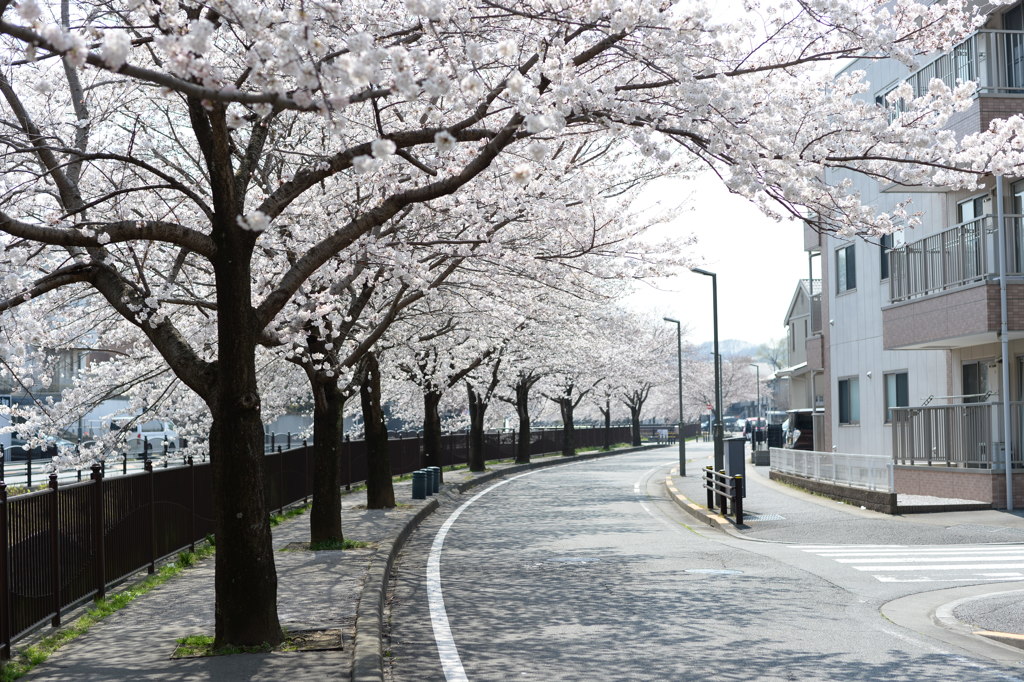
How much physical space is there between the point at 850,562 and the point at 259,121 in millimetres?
9662

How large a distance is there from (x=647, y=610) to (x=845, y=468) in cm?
1499

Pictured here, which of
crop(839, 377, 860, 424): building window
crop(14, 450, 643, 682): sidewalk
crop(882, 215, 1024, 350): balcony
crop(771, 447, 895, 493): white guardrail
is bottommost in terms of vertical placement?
crop(14, 450, 643, 682): sidewalk

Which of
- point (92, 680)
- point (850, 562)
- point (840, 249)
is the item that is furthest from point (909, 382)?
point (92, 680)

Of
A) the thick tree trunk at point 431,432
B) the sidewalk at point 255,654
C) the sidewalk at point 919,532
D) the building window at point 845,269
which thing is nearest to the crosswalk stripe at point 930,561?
the sidewalk at point 919,532

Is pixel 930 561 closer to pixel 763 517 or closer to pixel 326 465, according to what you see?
pixel 763 517

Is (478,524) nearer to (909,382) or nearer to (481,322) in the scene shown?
(481,322)

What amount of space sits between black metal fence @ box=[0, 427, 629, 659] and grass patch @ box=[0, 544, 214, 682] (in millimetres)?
147

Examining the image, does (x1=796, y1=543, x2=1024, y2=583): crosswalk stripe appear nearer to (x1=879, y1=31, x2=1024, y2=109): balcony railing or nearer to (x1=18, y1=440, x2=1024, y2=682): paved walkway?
(x1=18, y1=440, x2=1024, y2=682): paved walkway

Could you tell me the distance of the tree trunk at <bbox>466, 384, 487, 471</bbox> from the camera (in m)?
40.6

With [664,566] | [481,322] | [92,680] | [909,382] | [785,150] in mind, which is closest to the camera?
[92,680]

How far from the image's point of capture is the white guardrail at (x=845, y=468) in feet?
72.1

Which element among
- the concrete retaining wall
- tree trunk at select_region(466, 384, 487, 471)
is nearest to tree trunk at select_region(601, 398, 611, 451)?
tree trunk at select_region(466, 384, 487, 471)

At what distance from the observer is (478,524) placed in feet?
69.4

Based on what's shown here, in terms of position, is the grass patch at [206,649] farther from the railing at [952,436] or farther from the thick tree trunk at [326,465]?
the railing at [952,436]
